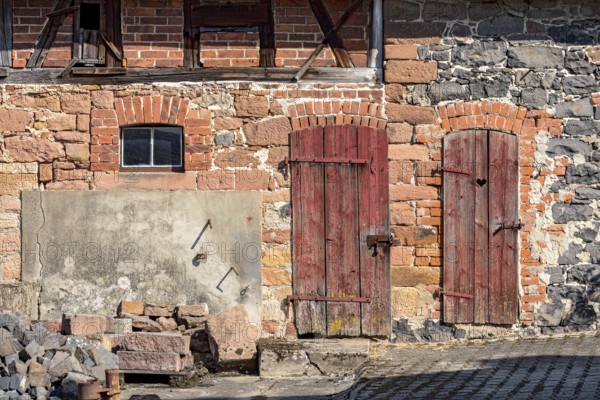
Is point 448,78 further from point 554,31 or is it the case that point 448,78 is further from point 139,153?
point 139,153

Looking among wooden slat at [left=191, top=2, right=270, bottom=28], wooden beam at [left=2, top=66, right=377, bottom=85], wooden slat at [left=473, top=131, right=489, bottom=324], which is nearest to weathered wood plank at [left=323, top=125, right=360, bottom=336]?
wooden beam at [left=2, top=66, right=377, bottom=85]

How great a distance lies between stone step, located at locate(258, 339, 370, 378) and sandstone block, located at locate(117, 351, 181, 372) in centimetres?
92

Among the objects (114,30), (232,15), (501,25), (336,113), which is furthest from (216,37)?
(501,25)

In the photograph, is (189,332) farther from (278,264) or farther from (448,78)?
(448,78)

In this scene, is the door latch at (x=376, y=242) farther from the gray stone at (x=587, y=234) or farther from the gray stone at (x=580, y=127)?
the gray stone at (x=580, y=127)

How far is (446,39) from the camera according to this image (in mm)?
11562

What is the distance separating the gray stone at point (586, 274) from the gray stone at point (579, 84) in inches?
77.3

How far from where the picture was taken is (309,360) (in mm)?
10758

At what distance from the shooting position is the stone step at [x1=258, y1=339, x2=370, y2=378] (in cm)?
1074

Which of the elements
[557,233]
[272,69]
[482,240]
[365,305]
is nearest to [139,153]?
[272,69]

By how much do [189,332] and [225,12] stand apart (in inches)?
142

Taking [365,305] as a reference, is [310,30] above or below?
above

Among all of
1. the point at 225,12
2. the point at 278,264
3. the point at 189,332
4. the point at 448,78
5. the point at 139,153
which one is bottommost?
the point at 189,332

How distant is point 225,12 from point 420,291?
3.82 metres
